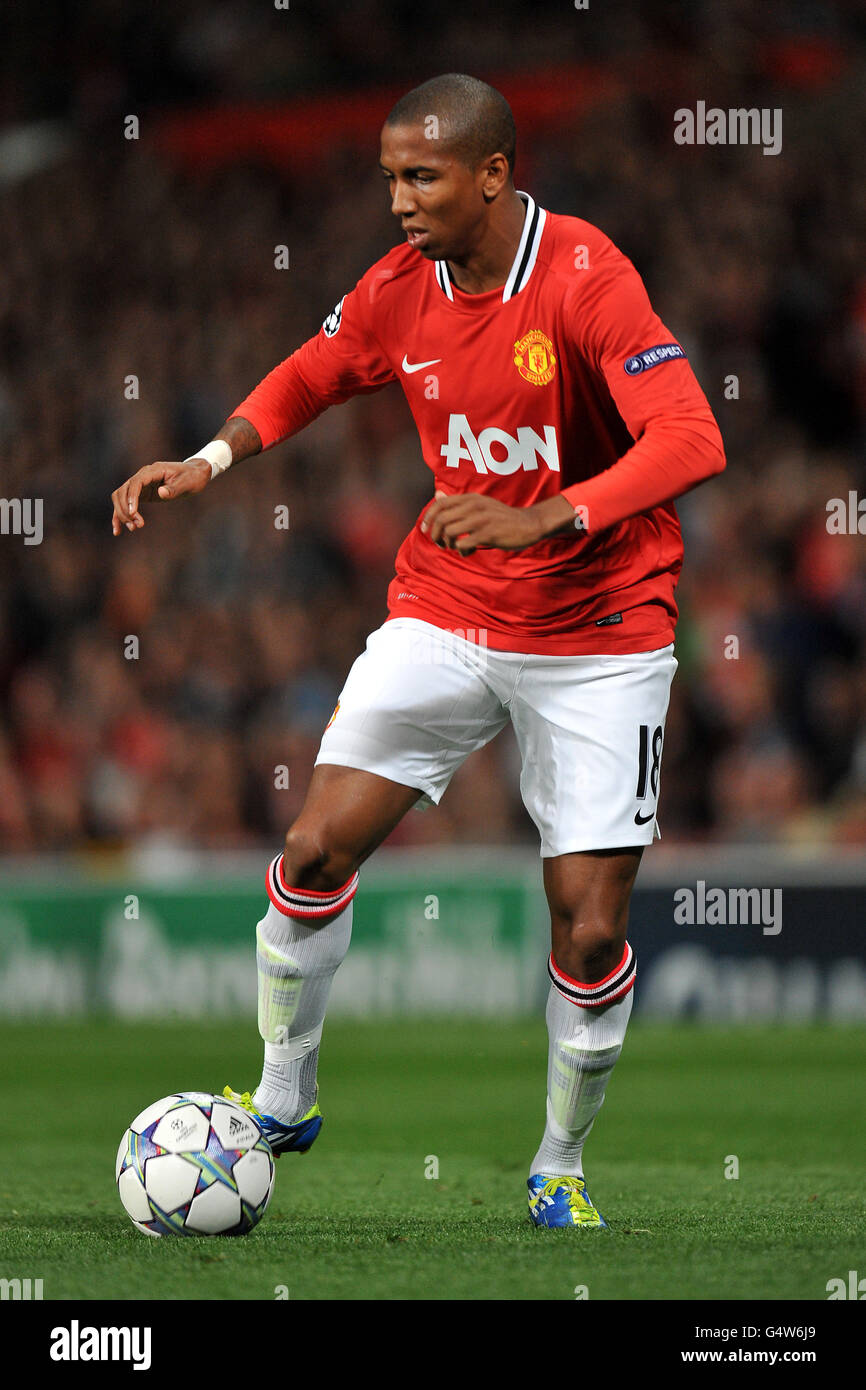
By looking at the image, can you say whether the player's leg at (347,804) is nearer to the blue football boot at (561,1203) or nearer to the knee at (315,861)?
the knee at (315,861)

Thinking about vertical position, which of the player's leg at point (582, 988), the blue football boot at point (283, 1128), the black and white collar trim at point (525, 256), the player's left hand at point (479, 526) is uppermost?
the black and white collar trim at point (525, 256)

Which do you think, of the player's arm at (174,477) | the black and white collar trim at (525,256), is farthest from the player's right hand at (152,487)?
the black and white collar trim at (525,256)

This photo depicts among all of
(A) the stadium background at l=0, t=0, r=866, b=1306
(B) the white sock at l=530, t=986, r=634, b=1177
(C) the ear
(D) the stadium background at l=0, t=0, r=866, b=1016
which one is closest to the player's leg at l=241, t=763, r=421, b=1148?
(B) the white sock at l=530, t=986, r=634, b=1177

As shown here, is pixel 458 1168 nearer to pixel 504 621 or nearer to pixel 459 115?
pixel 504 621

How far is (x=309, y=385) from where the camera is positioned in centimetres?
510

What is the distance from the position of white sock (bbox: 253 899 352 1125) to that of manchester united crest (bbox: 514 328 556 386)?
1.32m

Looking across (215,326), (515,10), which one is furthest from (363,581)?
(515,10)

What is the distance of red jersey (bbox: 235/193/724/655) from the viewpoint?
4402 millimetres

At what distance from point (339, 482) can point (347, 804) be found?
8574 millimetres

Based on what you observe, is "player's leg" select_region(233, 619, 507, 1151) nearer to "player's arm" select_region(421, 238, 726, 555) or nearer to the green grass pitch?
the green grass pitch

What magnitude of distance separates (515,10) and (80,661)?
22.9 feet

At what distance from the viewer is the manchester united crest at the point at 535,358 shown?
14.9 ft

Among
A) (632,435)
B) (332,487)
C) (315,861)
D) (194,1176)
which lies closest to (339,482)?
(332,487)

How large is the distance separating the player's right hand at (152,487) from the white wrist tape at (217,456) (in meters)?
0.08
